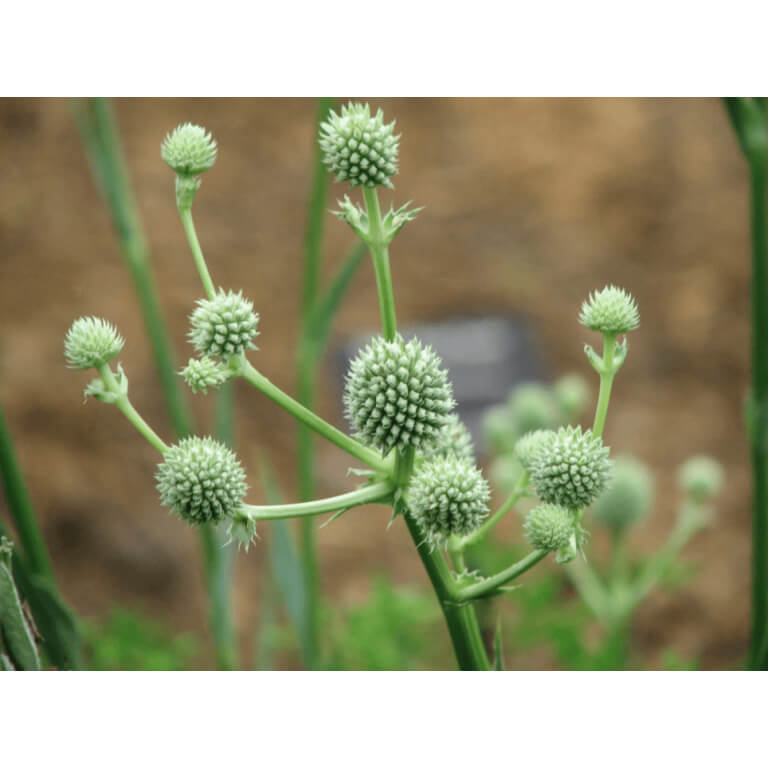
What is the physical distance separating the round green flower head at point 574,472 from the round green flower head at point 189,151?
300mm

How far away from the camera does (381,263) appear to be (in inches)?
24.1

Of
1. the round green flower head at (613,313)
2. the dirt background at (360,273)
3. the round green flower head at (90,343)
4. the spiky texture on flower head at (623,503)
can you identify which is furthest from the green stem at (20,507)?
the dirt background at (360,273)

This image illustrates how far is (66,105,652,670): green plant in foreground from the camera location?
58 centimetres

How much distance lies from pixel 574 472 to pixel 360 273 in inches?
107

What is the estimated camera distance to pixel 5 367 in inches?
111

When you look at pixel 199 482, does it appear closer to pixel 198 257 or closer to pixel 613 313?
pixel 198 257

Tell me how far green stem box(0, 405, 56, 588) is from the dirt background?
1.61 metres

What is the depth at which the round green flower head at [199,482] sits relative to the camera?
582 mm

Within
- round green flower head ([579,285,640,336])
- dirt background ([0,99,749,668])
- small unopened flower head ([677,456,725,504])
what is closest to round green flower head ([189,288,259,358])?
round green flower head ([579,285,640,336])

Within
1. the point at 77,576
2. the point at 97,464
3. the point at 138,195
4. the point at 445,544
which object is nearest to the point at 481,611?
the point at 445,544

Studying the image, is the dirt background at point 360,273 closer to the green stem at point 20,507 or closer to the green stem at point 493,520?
the green stem at point 20,507

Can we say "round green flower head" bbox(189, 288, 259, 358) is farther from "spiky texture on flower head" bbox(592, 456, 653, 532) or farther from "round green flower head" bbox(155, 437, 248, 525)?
"spiky texture on flower head" bbox(592, 456, 653, 532)

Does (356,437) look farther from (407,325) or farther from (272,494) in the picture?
(407,325)

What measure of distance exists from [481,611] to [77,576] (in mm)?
1852
